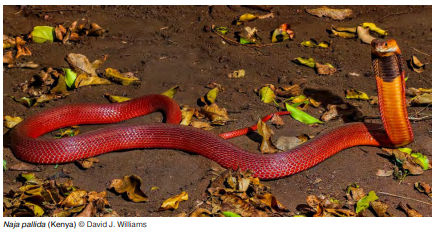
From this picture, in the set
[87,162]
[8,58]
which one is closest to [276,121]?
[87,162]

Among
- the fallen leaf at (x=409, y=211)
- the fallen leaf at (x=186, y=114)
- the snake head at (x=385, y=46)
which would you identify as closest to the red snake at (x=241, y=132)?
the snake head at (x=385, y=46)

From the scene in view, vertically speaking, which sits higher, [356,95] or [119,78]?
[356,95]

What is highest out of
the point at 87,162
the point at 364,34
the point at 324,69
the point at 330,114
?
the point at 364,34

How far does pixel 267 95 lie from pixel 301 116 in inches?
26.7

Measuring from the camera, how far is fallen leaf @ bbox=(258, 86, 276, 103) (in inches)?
292

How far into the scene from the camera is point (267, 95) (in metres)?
7.43

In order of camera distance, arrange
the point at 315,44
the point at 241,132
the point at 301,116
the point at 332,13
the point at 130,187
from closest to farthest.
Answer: the point at 130,187 < the point at 241,132 < the point at 301,116 < the point at 315,44 < the point at 332,13

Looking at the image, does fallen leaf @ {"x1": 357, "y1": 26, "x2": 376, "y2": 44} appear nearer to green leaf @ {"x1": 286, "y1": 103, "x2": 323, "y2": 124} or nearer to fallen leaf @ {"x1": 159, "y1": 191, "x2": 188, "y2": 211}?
green leaf @ {"x1": 286, "y1": 103, "x2": 323, "y2": 124}

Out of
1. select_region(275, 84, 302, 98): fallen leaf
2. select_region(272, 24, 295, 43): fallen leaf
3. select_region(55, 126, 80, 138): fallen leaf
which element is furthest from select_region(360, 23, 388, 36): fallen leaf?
select_region(55, 126, 80, 138): fallen leaf

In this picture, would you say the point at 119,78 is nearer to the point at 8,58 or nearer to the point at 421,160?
the point at 8,58

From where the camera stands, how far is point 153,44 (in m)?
8.79

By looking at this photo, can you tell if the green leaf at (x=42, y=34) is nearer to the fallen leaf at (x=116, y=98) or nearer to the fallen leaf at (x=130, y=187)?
the fallen leaf at (x=116, y=98)

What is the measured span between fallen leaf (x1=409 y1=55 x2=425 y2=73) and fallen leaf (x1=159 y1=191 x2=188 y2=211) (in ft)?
15.2

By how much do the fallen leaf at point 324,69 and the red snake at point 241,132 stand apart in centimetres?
170
